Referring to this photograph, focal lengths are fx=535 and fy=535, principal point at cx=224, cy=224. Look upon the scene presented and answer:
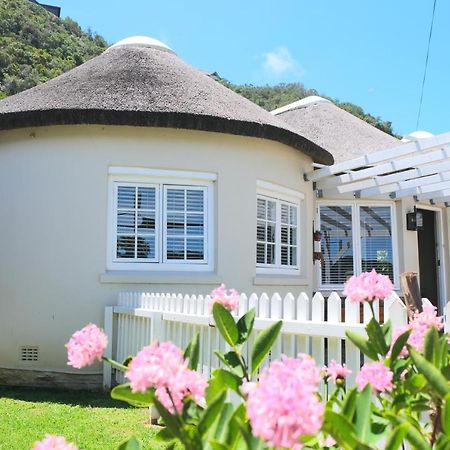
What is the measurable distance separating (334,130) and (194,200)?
583 centimetres

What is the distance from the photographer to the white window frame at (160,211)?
7500 millimetres

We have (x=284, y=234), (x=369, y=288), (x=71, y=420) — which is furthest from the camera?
(x=284, y=234)

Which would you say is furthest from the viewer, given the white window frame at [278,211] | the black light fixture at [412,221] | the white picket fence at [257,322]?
the black light fixture at [412,221]

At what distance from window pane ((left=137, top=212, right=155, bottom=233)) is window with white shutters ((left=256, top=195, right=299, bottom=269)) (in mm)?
1703

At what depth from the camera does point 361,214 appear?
10.9m

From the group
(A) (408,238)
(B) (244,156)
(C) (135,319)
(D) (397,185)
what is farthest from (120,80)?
(A) (408,238)

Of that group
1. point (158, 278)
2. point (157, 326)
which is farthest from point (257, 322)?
point (158, 278)

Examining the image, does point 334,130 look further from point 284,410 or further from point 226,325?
point 284,410

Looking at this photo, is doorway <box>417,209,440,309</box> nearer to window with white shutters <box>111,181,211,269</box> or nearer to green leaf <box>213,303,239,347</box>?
window with white shutters <box>111,181,211,269</box>

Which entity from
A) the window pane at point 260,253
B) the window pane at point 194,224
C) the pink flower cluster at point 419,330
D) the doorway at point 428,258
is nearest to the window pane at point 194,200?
the window pane at point 194,224

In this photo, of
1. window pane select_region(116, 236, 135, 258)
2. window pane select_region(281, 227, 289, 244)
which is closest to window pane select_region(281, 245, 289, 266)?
window pane select_region(281, 227, 289, 244)

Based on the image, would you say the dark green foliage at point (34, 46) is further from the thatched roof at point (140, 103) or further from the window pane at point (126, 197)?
the window pane at point (126, 197)

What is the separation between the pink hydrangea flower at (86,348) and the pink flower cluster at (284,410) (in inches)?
27.1

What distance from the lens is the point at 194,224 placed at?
7.88 metres
